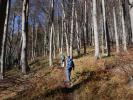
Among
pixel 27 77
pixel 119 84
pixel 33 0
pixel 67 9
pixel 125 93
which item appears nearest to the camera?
pixel 125 93

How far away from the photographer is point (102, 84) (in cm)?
1459

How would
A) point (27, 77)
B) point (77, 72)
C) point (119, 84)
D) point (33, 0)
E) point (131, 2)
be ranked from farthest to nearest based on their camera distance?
point (33, 0)
point (27, 77)
point (77, 72)
point (119, 84)
point (131, 2)

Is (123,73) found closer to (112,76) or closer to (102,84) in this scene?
(112,76)

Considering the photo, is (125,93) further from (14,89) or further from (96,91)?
(14,89)

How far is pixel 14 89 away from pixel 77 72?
12.6 feet

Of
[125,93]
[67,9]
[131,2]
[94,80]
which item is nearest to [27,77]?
[94,80]

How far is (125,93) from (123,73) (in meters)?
3.22

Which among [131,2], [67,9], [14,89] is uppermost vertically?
[67,9]

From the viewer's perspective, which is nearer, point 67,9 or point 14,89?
point 14,89

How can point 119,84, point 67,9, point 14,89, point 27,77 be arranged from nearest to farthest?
1. point 119,84
2. point 14,89
3. point 27,77
4. point 67,9

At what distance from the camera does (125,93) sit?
12383 millimetres

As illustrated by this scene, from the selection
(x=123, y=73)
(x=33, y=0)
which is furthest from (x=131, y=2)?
(x=33, y=0)

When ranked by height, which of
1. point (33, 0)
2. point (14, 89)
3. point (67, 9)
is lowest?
point (14, 89)

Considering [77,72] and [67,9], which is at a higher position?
[67,9]
